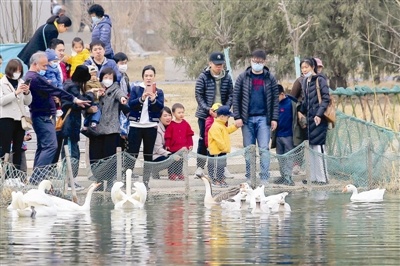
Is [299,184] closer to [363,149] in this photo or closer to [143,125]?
[363,149]

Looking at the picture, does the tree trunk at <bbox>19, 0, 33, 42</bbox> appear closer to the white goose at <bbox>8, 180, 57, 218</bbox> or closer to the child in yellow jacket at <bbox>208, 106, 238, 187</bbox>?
the child in yellow jacket at <bbox>208, 106, 238, 187</bbox>

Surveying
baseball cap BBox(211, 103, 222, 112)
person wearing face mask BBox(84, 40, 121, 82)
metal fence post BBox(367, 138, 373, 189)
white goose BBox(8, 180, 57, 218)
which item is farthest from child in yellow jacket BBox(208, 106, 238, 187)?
white goose BBox(8, 180, 57, 218)

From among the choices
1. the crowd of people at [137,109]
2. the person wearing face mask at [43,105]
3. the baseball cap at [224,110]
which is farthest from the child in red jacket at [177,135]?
the person wearing face mask at [43,105]

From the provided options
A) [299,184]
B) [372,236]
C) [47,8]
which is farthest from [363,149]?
[47,8]

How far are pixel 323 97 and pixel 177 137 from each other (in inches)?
97.9

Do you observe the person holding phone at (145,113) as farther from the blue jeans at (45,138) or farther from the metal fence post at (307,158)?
the metal fence post at (307,158)

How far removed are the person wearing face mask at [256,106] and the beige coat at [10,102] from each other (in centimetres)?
379

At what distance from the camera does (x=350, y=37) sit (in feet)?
143

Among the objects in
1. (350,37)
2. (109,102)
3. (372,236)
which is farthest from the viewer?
(350,37)

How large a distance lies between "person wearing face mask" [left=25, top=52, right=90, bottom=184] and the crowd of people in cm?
1

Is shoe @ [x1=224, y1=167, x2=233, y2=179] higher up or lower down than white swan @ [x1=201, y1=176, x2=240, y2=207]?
higher up

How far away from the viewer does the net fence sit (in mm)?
20359

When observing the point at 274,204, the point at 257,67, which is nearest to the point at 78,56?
the point at 257,67

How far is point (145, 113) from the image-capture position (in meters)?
21.3
